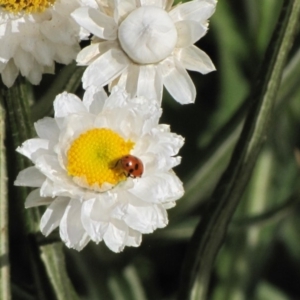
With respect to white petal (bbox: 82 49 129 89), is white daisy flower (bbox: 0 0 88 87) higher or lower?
higher

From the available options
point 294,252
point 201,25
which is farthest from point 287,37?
point 294,252

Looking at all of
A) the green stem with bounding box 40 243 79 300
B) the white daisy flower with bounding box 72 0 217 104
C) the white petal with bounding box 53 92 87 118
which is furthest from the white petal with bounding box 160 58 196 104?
the green stem with bounding box 40 243 79 300

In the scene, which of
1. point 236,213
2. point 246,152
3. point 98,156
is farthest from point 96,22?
point 236,213

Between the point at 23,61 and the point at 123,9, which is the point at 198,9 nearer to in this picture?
the point at 123,9

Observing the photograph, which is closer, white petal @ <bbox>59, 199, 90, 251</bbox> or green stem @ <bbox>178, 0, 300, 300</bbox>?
white petal @ <bbox>59, 199, 90, 251</bbox>

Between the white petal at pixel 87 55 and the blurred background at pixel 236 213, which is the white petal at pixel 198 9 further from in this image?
the blurred background at pixel 236 213

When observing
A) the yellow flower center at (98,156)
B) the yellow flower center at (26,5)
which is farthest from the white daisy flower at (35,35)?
the yellow flower center at (98,156)

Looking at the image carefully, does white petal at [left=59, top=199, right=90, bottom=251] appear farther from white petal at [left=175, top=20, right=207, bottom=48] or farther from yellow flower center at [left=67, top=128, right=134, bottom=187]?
white petal at [left=175, top=20, right=207, bottom=48]
